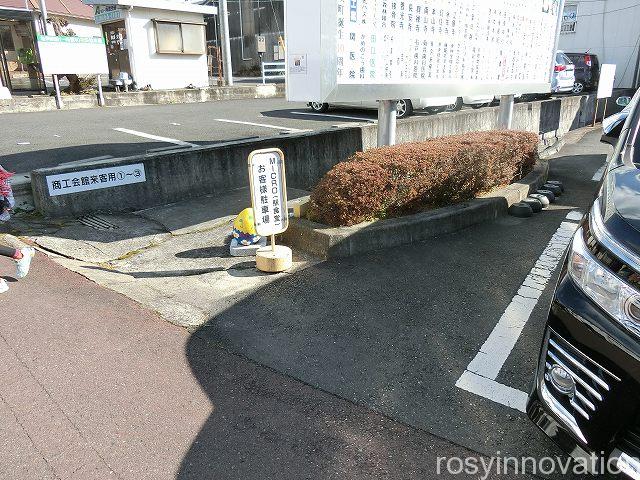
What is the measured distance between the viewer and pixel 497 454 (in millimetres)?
2395

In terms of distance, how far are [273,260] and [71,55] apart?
38.7 feet

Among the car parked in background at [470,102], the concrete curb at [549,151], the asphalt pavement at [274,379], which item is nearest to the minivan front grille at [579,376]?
the asphalt pavement at [274,379]

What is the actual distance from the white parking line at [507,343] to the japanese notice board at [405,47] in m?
2.54

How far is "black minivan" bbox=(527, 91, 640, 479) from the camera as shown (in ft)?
5.90

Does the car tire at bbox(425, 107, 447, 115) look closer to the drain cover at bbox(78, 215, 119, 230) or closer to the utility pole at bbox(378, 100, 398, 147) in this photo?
the utility pole at bbox(378, 100, 398, 147)

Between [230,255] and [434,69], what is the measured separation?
11.4 feet

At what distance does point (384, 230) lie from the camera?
5055 millimetres

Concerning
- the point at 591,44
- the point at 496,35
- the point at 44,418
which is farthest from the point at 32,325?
the point at 591,44

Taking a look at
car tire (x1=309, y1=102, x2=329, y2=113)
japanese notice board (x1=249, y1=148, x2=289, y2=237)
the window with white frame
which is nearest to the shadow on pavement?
japanese notice board (x1=249, y1=148, x2=289, y2=237)

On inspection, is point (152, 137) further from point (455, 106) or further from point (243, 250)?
point (455, 106)

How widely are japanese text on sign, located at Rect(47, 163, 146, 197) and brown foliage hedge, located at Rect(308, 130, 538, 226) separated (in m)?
2.69

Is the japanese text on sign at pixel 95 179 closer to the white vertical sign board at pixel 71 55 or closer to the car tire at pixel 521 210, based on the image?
the car tire at pixel 521 210

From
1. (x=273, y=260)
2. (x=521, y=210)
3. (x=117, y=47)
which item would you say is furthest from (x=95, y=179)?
(x=117, y=47)

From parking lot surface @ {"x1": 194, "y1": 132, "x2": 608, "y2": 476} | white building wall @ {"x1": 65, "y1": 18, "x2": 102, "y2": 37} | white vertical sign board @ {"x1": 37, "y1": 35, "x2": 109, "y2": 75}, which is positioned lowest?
parking lot surface @ {"x1": 194, "y1": 132, "x2": 608, "y2": 476}
